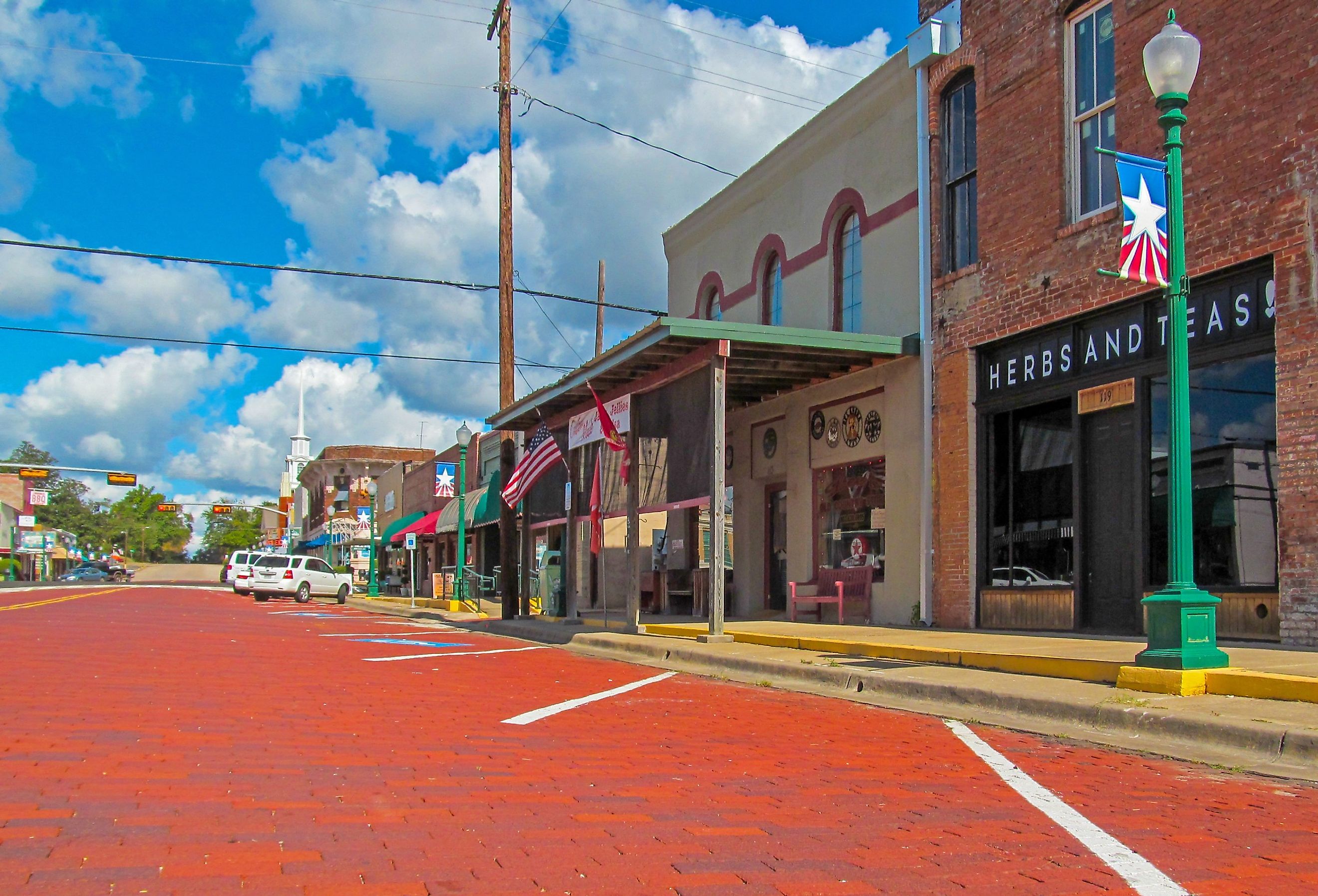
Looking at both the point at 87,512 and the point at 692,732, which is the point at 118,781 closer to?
the point at 692,732

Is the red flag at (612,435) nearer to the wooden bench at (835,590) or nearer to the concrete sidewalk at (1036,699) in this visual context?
the wooden bench at (835,590)

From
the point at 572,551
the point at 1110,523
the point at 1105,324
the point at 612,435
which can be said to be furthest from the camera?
the point at 572,551

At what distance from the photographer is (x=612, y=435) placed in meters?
18.2

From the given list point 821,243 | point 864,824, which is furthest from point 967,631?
point 864,824

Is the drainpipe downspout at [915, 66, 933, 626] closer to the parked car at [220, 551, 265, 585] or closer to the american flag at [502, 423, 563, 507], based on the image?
the american flag at [502, 423, 563, 507]

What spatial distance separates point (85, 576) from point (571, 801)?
289 feet

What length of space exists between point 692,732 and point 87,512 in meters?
161

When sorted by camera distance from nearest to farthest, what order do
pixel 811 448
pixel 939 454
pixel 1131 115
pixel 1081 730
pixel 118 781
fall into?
pixel 118 781 → pixel 1081 730 → pixel 1131 115 → pixel 939 454 → pixel 811 448

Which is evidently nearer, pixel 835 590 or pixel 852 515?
pixel 835 590

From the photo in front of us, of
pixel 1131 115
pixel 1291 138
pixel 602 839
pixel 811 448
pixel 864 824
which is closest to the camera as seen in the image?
pixel 602 839

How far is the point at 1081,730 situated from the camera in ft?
26.4

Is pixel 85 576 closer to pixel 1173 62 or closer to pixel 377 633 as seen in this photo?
pixel 377 633

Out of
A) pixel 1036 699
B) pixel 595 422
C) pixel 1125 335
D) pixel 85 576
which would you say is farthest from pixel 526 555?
pixel 85 576

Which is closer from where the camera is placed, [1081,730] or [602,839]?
[602,839]
